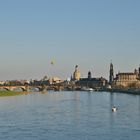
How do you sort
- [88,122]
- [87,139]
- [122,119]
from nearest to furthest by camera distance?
1. [87,139]
2. [88,122]
3. [122,119]

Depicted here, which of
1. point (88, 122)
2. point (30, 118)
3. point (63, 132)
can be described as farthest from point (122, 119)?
point (63, 132)

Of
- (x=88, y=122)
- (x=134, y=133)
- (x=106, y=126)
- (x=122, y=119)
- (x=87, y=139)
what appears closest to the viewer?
(x=87, y=139)

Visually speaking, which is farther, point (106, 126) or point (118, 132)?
point (106, 126)

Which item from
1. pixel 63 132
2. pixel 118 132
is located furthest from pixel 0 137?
pixel 118 132

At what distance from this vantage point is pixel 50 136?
3512 centimetres

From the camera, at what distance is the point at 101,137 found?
34531 mm

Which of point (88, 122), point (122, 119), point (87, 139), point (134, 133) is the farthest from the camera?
point (122, 119)

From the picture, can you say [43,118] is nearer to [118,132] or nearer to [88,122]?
[88,122]

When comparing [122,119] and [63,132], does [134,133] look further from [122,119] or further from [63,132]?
[122,119]

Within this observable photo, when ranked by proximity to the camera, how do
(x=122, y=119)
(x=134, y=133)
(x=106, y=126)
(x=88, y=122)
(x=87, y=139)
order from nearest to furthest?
(x=87, y=139), (x=134, y=133), (x=106, y=126), (x=88, y=122), (x=122, y=119)

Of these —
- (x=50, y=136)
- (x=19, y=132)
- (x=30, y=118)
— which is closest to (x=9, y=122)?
(x=30, y=118)

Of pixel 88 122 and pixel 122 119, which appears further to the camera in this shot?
pixel 122 119

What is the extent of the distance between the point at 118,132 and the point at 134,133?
4.14 ft

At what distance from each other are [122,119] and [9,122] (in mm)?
10740
